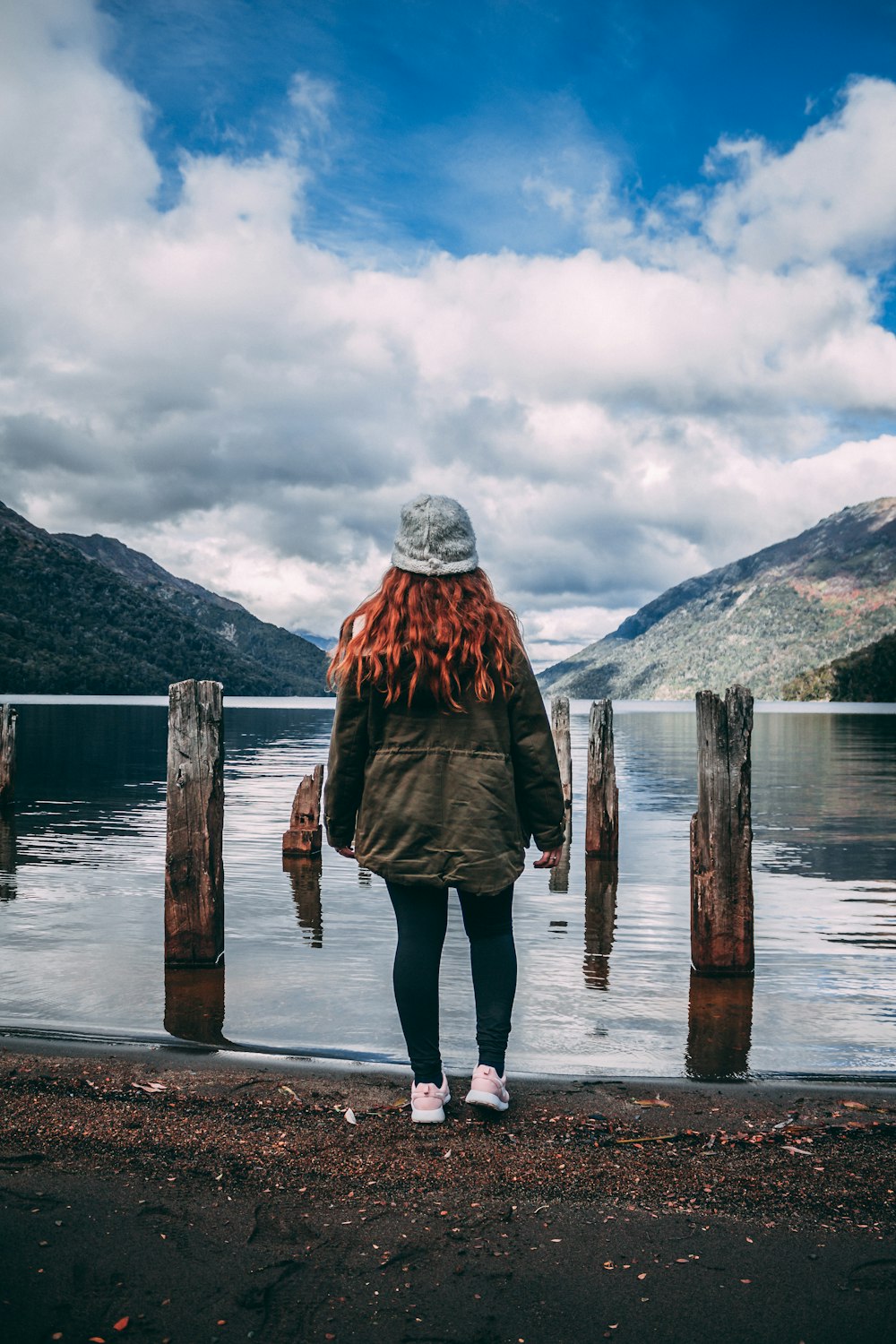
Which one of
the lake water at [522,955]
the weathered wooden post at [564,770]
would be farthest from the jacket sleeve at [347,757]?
the weathered wooden post at [564,770]

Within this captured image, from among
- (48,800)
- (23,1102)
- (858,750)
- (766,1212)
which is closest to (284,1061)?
(23,1102)

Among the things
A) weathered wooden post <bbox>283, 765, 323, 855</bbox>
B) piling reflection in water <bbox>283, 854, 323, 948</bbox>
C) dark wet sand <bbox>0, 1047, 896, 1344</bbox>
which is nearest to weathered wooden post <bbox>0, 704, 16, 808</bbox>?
weathered wooden post <bbox>283, 765, 323, 855</bbox>

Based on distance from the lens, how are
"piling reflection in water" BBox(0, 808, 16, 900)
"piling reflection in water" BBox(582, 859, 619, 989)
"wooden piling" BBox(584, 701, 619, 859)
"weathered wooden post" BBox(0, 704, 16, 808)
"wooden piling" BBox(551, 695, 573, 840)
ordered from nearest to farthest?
"piling reflection in water" BBox(582, 859, 619, 989) → "piling reflection in water" BBox(0, 808, 16, 900) → "wooden piling" BBox(584, 701, 619, 859) → "wooden piling" BBox(551, 695, 573, 840) → "weathered wooden post" BBox(0, 704, 16, 808)

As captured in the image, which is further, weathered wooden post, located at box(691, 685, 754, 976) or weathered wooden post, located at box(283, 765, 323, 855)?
weathered wooden post, located at box(283, 765, 323, 855)

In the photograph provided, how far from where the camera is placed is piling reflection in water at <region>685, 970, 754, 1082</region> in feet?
21.7

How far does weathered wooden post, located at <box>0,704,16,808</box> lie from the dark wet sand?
18512 millimetres

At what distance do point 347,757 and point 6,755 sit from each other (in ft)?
65.6

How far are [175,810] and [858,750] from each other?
47.2m

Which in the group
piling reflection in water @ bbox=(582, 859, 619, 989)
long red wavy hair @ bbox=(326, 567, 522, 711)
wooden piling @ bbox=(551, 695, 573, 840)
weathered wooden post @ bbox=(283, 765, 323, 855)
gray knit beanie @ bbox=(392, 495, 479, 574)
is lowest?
piling reflection in water @ bbox=(582, 859, 619, 989)

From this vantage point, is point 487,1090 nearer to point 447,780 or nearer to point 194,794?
point 447,780

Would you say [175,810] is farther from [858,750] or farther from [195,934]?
[858,750]

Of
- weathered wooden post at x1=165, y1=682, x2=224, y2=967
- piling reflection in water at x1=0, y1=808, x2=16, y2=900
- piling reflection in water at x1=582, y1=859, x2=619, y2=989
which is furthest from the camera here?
piling reflection in water at x1=0, y1=808, x2=16, y2=900

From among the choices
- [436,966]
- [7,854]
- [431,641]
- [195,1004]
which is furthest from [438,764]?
[7,854]

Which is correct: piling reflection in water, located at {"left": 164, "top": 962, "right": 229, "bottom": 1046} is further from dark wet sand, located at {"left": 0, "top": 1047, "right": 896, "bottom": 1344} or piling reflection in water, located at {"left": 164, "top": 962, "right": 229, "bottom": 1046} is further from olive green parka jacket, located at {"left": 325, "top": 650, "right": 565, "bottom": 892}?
olive green parka jacket, located at {"left": 325, "top": 650, "right": 565, "bottom": 892}
